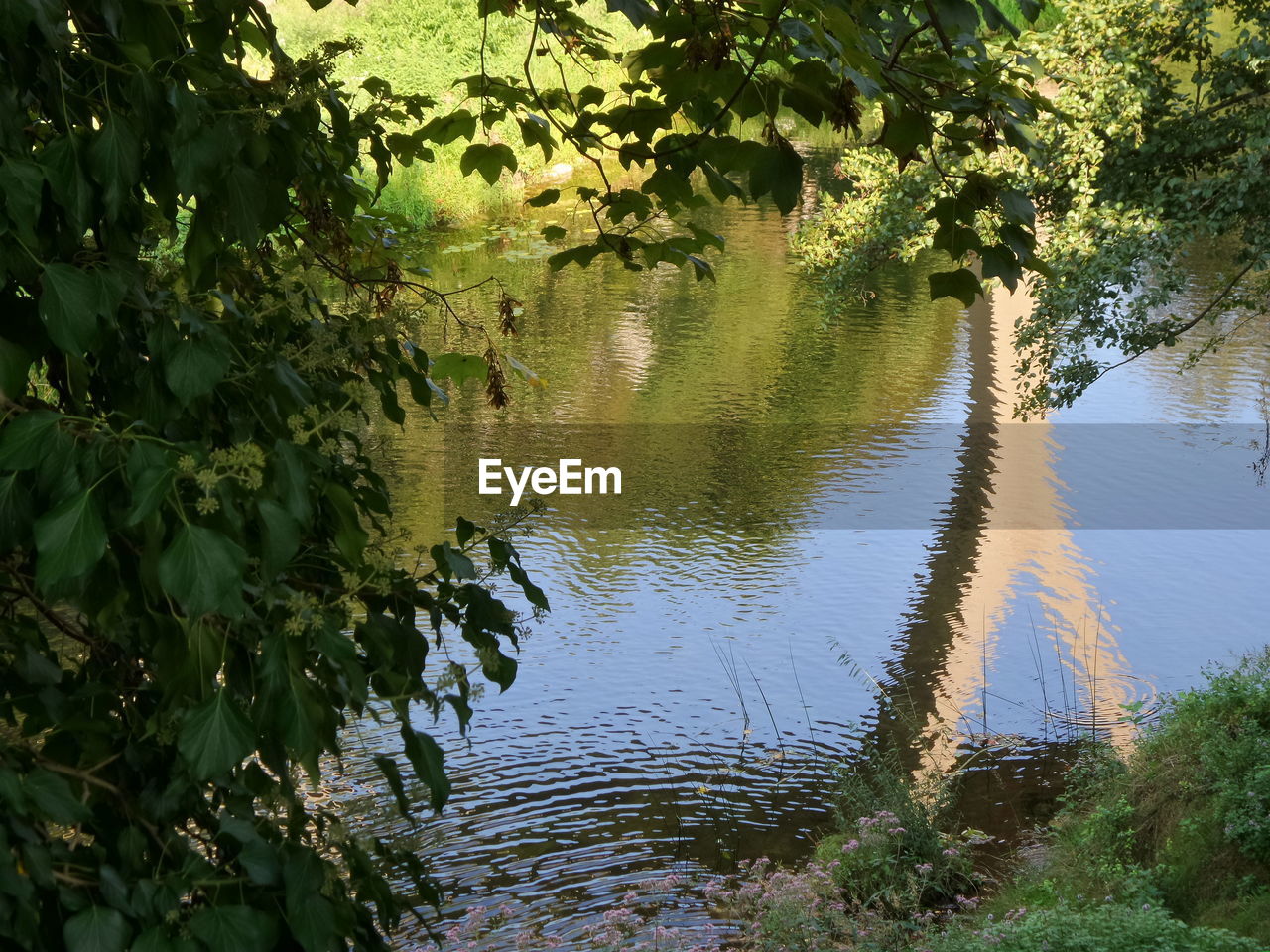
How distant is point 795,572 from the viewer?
857 cm

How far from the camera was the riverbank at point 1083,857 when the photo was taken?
4168 mm

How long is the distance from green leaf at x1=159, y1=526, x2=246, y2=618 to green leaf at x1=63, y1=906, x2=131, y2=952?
0.39 metres

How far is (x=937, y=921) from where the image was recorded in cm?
505

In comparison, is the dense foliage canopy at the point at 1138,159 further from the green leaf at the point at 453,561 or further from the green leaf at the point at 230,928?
the green leaf at the point at 230,928

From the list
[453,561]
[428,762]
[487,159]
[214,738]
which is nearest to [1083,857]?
[487,159]

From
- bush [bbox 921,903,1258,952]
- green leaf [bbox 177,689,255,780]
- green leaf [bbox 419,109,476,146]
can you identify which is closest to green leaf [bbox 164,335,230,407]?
green leaf [bbox 177,689,255,780]

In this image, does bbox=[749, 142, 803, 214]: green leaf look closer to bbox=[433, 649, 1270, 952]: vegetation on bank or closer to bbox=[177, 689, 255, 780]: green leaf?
bbox=[177, 689, 255, 780]: green leaf

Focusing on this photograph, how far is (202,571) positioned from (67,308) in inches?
12.5

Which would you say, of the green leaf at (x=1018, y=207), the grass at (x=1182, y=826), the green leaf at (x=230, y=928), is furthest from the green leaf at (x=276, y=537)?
the grass at (x=1182, y=826)

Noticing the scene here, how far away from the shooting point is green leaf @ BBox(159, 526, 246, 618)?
1077mm

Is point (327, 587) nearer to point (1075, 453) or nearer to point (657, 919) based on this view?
point (657, 919)

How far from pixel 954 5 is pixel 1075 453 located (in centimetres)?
935

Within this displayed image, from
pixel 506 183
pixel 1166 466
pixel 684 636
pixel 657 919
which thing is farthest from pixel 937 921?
pixel 506 183

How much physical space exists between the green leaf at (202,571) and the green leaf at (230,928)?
359 mm
